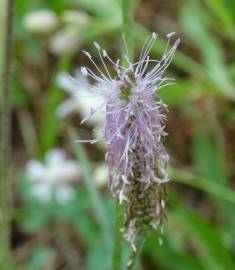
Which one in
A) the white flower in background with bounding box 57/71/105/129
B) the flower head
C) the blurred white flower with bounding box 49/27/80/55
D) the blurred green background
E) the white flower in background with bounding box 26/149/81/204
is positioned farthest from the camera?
the blurred white flower with bounding box 49/27/80/55

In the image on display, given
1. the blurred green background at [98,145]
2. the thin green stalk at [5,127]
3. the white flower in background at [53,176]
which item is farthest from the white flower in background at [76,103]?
the thin green stalk at [5,127]

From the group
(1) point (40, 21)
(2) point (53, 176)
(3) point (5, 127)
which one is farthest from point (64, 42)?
(3) point (5, 127)

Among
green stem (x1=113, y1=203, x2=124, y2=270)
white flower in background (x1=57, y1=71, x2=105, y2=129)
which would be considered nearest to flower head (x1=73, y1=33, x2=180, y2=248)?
green stem (x1=113, y1=203, x2=124, y2=270)

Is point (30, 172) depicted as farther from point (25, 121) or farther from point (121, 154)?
point (121, 154)

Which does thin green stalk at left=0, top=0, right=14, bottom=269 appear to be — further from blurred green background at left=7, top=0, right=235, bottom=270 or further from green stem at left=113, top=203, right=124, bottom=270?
green stem at left=113, top=203, right=124, bottom=270

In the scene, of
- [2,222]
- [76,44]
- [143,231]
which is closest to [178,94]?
[76,44]

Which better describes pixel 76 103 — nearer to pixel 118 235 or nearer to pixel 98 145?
pixel 98 145

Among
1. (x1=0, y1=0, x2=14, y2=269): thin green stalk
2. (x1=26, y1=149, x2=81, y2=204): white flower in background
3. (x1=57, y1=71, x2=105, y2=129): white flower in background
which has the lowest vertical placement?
(x1=26, y1=149, x2=81, y2=204): white flower in background
